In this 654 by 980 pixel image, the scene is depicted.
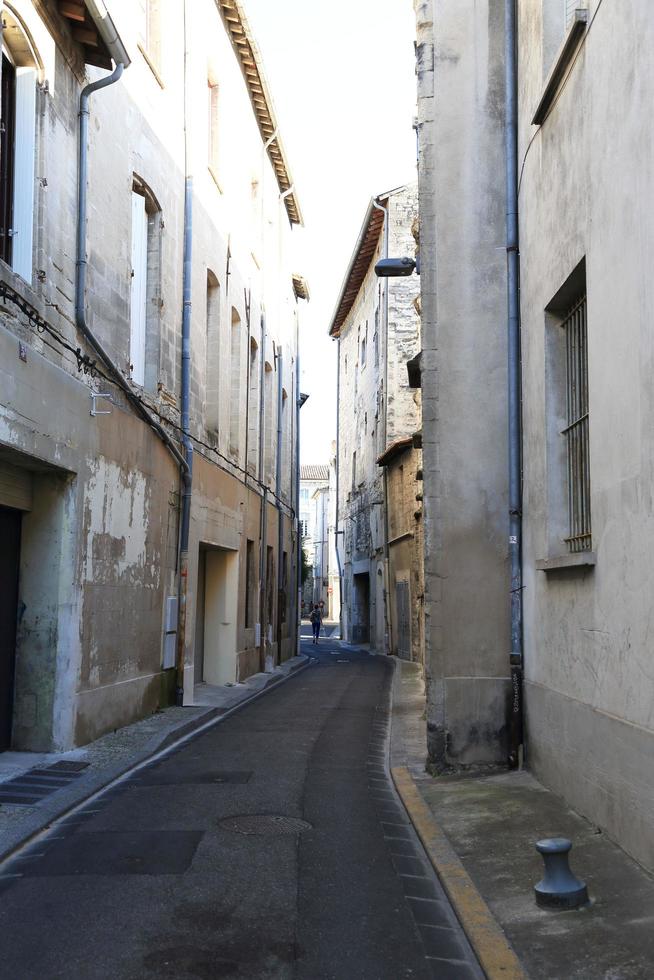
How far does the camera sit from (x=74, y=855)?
5.87 metres

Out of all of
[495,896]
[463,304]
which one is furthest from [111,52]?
[495,896]

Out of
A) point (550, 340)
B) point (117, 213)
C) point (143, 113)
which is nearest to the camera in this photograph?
point (550, 340)

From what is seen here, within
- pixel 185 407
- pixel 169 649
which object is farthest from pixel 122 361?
pixel 169 649

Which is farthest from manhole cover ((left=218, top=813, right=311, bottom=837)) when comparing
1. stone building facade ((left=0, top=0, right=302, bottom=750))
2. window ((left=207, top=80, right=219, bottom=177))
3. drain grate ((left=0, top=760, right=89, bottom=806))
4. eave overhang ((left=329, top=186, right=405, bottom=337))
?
eave overhang ((left=329, top=186, right=405, bottom=337))

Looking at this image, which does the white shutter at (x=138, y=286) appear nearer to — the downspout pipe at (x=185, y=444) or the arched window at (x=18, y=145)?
the downspout pipe at (x=185, y=444)

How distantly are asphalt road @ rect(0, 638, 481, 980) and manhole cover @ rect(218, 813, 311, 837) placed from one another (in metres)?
0.01

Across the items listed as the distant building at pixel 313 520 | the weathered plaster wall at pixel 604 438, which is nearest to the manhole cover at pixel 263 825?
the weathered plaster wall at pixel 604 438

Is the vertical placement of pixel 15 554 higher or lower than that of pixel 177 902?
higher

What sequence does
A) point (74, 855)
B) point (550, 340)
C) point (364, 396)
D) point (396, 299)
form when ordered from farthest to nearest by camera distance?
point (364, 396) < point (396, 299) < point (550, 340) < point (74, 855)

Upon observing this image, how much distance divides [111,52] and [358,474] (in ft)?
95.3

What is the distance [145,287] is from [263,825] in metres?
7.99

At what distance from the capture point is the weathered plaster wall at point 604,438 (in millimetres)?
5426

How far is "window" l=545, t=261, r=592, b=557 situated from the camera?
24.2ft

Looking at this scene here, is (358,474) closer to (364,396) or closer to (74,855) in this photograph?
(364,396)
